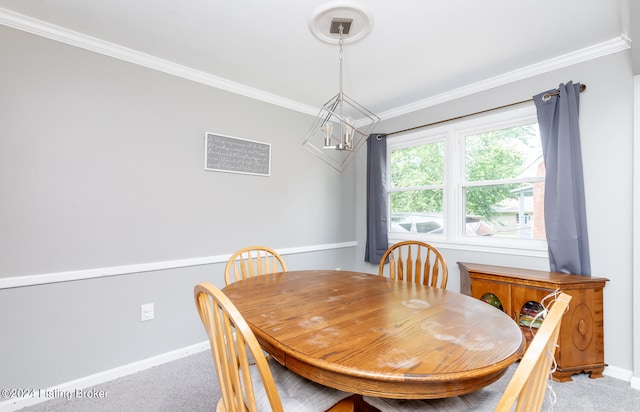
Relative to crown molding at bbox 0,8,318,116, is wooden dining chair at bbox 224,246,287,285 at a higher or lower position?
lower

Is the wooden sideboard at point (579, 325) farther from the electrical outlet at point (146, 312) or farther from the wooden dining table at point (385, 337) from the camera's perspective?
the electrical outlet at point (146, 312)

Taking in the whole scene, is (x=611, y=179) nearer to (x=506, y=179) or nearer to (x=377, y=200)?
(x=506, y=179)

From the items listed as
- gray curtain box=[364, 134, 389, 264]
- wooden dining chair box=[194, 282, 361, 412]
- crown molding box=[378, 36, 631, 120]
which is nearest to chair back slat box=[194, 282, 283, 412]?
wooden dining chair box=[194, 282, 361, 412]

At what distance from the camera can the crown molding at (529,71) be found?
2.02 metres

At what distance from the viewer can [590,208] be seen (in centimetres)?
212

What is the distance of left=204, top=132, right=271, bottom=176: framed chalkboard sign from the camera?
99.6 inches

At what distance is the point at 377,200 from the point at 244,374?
2.74m

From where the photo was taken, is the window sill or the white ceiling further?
the window sill

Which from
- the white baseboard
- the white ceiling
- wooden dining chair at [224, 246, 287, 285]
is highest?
the white ceiling

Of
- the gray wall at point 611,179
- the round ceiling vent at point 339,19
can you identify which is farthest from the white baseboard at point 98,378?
the gray wall at point 611,179

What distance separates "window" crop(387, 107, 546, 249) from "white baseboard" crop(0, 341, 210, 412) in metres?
2.41

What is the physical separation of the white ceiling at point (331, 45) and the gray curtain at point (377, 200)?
2.63 feet

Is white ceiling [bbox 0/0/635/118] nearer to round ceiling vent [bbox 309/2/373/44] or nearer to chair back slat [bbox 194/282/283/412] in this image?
round ceiling vent [bbox 309/2/373/44]

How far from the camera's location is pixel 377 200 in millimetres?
3344
